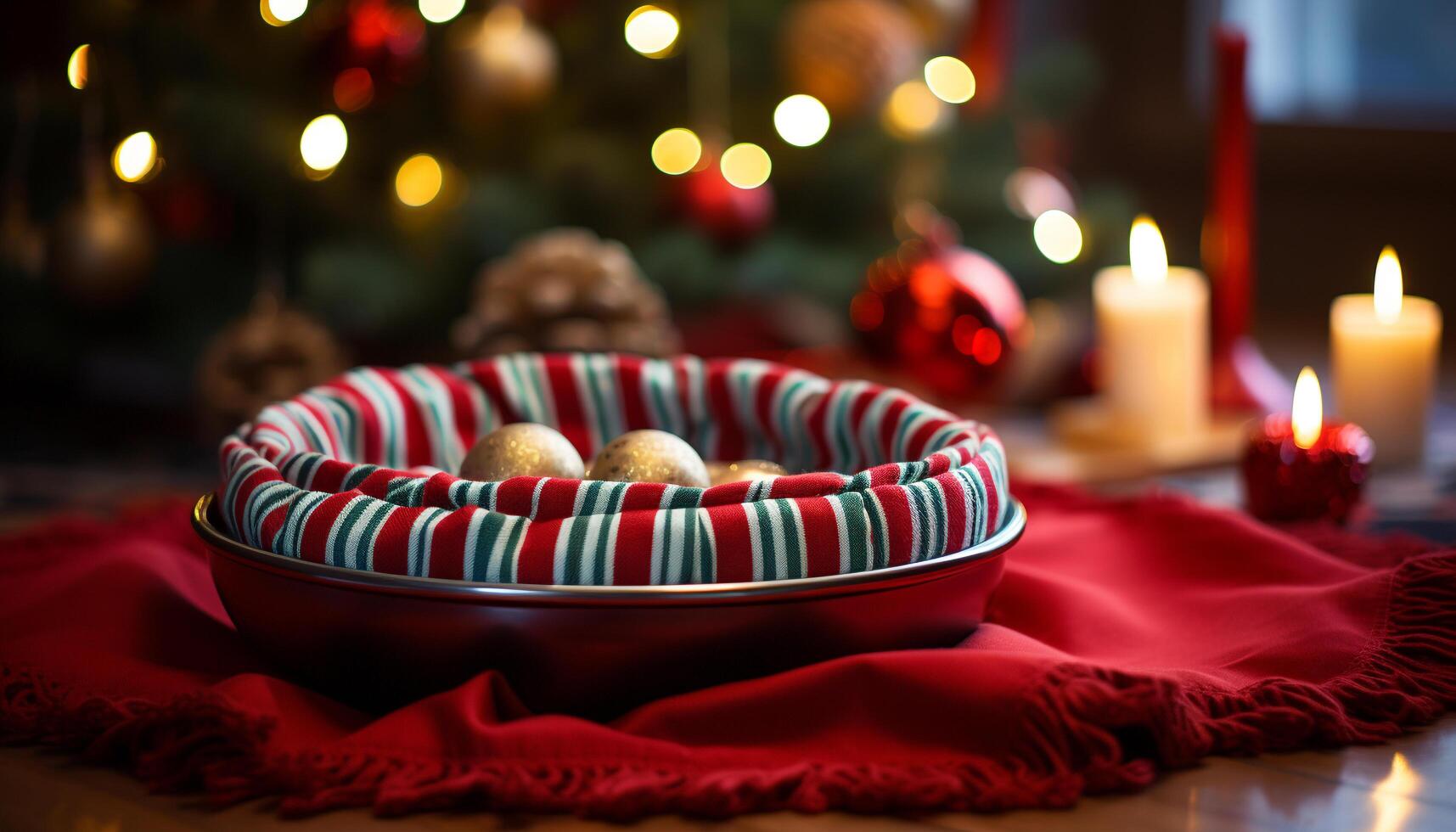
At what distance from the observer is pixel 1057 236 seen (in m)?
1.68

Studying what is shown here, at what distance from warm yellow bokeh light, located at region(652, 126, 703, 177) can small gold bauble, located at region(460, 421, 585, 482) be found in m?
0.86

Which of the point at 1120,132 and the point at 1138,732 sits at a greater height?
the point at 1120,132

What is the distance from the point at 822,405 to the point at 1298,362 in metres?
1.24

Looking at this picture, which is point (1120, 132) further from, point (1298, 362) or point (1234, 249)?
point (1234, 249)

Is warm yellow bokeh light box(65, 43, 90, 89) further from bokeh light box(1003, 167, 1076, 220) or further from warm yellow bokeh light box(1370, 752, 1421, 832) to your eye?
warm yellow bokeh light box(1370, 752, 1421, 832)

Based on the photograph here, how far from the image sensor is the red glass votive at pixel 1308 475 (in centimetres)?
97

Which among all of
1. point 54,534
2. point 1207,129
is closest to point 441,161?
point 54,534

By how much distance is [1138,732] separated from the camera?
0.59 m

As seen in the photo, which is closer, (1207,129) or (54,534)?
(54,534)

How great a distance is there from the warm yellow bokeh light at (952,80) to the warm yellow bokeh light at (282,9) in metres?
0.77

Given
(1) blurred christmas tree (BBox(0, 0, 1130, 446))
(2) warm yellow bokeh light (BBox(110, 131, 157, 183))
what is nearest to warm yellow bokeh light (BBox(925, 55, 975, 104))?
(1) blurred christmas tree (BBox(0, 0, 1130, 446))

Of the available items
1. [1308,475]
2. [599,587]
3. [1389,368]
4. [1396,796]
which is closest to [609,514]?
[599,587]

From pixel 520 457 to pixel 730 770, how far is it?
0.71 feet

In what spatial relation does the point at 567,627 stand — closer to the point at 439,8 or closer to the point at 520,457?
the point at 520,457
